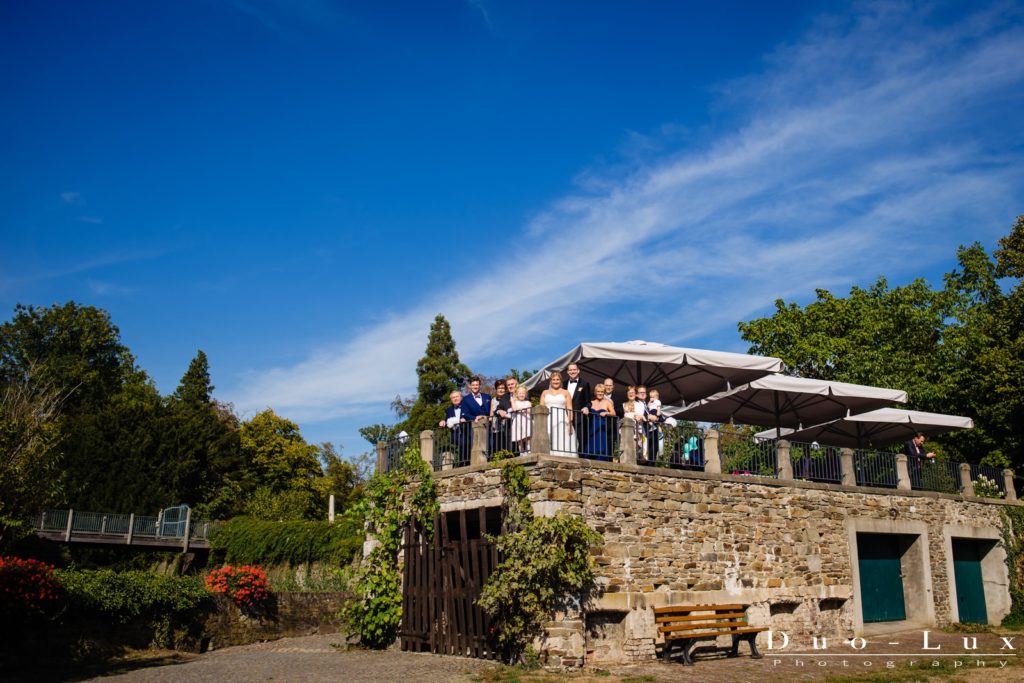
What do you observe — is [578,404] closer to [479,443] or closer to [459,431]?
[479,443]

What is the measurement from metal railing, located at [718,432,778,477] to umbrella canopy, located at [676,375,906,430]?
35.4 inches

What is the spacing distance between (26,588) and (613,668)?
8.78m

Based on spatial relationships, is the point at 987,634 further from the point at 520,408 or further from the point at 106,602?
the point at 106,602

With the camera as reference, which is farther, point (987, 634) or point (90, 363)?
point (90, 363)

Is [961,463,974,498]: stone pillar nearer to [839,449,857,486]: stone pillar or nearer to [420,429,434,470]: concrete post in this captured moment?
[839,449,857,486]: stone pillar

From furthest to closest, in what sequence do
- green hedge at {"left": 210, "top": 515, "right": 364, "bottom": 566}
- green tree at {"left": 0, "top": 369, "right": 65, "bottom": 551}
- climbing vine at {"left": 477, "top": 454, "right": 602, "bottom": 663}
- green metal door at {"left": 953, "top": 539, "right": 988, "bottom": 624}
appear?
1. green hedge at {"left": 210, "top": 515, "right": 364, "bottom": 566}
2. green metal door at {"left": 953, "top": 539, "right": 988, "bottom": 624}
3. green tree at {"left": 0, "top": 369, "right": 65, "bottom": 551}
4. climbing vine at {"left": 477, "top": 454, "right": 602, "bottom": 663}

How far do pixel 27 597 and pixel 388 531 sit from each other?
5403 mm

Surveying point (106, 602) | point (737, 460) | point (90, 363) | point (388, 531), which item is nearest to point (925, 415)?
point (737, 460)

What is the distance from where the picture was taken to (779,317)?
3023cm

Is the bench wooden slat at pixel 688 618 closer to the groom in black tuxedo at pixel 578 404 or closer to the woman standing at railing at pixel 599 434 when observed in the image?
the woman standing at railing at pixel 599 434

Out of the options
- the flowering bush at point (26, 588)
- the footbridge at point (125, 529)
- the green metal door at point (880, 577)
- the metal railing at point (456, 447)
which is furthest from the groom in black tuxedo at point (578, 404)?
the footbridge at point (125, 529)

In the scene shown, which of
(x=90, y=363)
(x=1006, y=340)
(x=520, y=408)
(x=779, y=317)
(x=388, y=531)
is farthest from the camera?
(x=90, y=363)

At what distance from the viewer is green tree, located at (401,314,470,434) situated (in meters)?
37.6

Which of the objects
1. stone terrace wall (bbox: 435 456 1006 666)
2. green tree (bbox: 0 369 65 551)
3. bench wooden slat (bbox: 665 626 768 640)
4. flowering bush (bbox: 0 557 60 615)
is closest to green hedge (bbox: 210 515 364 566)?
flowering bush (bbox: 0 557 60 615)
